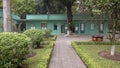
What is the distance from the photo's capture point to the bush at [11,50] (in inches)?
364

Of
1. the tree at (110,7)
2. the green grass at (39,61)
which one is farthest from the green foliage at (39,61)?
the tree at (110,7)

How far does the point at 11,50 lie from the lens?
31.0 feet

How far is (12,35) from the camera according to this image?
10.5 metres

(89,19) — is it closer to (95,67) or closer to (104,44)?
(104,44)

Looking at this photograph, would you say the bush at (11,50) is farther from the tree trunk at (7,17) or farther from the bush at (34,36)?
the bush at (34,36)

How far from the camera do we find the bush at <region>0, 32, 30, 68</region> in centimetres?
924

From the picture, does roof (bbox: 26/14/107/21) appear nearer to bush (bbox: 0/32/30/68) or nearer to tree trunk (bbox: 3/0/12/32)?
tree trunk (bbox: 3/0/12/32)

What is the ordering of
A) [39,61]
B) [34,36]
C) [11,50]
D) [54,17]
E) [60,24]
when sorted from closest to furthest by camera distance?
[11,50]
[39,61]
[34,36]
[54,17]
[60,24]

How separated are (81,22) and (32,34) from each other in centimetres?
2770

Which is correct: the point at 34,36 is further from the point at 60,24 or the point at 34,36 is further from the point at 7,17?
the point at 60,24

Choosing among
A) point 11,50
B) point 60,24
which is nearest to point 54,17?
point 60,24

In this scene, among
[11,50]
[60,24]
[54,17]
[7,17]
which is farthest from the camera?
[60,24]

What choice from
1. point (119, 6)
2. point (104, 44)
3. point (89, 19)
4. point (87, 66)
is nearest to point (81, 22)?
point (89, 19)

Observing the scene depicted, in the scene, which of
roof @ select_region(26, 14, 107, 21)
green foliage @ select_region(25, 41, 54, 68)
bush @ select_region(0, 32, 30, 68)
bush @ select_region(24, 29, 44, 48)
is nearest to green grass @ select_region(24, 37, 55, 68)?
green foliage @ select_region(25, 41, 54, 68)
